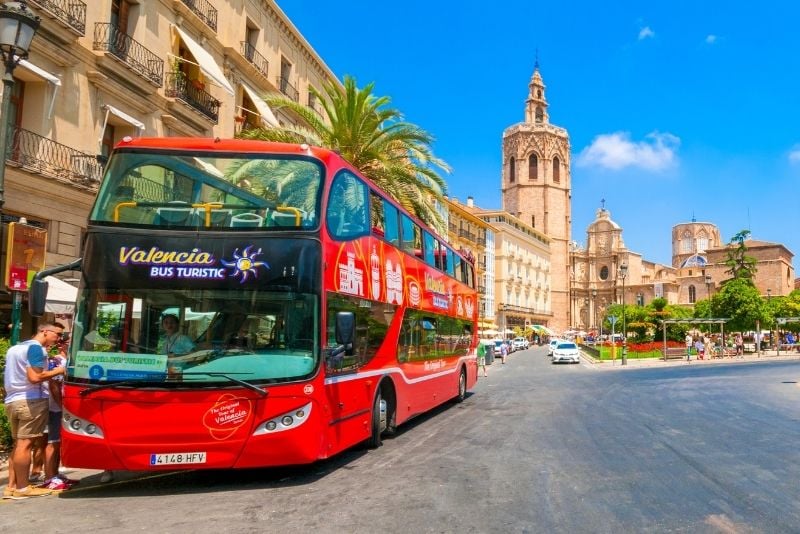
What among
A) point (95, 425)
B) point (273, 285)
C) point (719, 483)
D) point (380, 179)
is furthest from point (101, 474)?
point (380, 179)

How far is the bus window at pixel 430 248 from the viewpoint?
12773 mm

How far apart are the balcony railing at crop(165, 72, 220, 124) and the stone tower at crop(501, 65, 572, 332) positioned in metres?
95.3

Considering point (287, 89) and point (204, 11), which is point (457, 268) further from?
point (287, 89)

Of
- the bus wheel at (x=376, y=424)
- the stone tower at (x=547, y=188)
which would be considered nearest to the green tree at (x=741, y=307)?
the bus wheel at (x=376, y=424)

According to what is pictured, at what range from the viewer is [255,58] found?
24.6 m

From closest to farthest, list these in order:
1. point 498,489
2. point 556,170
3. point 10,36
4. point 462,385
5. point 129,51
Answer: point 498,489 → point 10,36 → point 462,385 → point 129,51 → point 556,170

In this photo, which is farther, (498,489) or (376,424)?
(376,424)

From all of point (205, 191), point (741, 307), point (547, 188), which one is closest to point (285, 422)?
point (205, 191)

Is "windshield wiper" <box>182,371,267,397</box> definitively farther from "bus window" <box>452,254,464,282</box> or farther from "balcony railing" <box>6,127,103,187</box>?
"balcony railing" <box>6,127,103,187</box>

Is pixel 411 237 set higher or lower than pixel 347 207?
higher

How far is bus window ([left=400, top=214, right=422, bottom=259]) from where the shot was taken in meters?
11.4

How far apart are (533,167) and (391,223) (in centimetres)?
10750

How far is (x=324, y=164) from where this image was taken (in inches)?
309

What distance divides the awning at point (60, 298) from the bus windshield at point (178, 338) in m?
6.78
